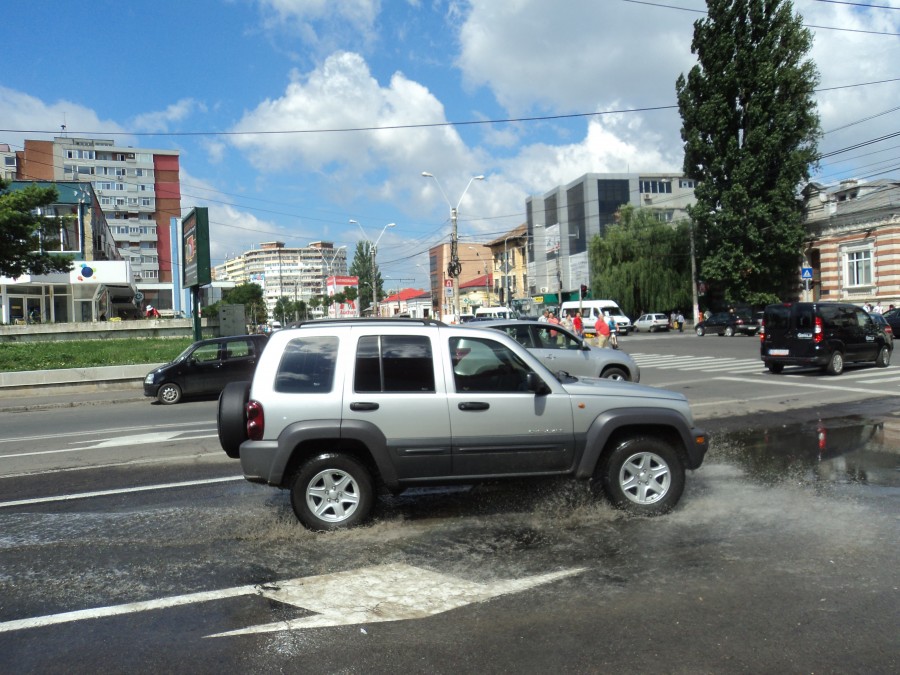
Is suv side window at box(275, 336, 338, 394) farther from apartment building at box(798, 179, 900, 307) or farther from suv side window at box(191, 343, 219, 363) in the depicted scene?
apartment building at box(798, 179, 900, 307)

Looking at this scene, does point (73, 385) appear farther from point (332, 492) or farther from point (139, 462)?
point (332, 492)

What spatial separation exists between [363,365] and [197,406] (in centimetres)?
1218

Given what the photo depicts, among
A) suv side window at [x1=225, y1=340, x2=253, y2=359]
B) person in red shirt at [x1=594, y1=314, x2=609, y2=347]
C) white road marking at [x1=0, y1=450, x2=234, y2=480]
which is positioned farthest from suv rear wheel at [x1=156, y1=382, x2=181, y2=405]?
person in red shirt at [x1=594, y1=314, x2=609, y2=347]

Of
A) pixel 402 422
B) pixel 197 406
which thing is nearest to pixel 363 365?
pixel 402 422

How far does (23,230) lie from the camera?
24.3 m

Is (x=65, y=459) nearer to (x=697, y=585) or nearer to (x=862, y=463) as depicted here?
(x=697, y=585)

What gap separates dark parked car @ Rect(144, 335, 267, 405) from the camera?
17625 mm

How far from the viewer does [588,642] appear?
12.7 ft

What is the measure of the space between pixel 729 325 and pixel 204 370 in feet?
114

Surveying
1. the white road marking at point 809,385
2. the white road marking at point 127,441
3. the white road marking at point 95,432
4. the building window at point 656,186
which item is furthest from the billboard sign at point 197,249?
the building window at point 656,186

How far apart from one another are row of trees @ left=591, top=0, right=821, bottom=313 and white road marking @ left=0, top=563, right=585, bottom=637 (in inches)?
1784

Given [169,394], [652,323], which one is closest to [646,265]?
[652,323]

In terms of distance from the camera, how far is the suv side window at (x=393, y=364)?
19.4 feet

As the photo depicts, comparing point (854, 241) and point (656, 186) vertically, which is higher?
point (656, 186)
